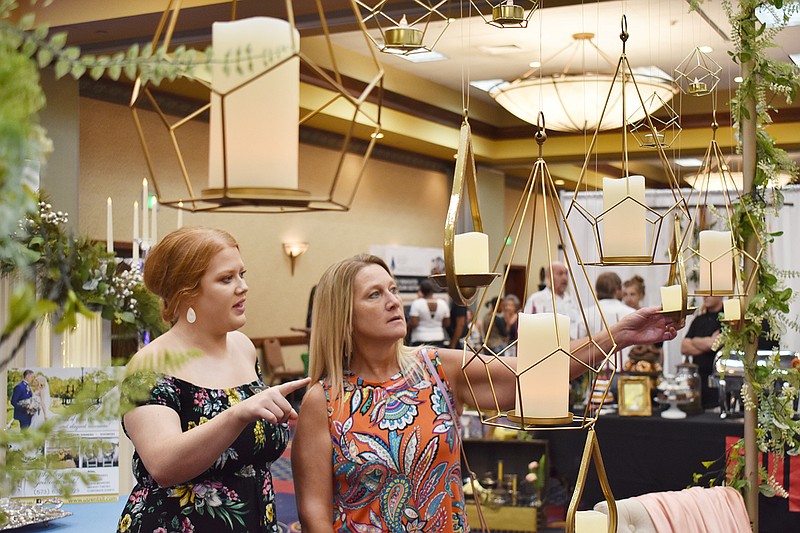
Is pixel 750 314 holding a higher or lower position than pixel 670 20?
lower

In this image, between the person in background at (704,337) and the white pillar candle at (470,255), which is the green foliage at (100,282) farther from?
the person in background at (704,337)

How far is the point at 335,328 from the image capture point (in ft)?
7.09

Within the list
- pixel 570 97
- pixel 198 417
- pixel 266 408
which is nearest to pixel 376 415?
pixel 198 417

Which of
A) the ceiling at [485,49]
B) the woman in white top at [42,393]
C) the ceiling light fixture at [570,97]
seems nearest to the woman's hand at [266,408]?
the woman in white top at [42,393]

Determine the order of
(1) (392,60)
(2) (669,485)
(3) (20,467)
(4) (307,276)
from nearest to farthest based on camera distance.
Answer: (3) (20,467) → (2) (669,485) → (1) (392,60) → (4) (307,276)

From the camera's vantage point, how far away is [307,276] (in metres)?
11.3

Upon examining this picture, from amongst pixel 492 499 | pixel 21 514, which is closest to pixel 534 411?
pixel 21 514

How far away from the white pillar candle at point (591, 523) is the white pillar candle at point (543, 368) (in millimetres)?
485

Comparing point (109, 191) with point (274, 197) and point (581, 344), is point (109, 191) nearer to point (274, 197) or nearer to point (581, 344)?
Result: point (581, 344)

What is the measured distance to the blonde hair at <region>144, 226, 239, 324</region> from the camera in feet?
6.36

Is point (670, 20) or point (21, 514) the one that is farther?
point (670, 20)

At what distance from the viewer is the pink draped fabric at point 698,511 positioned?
2.12 m

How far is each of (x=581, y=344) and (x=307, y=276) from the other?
9.49 metres

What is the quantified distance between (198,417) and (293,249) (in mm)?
9206
